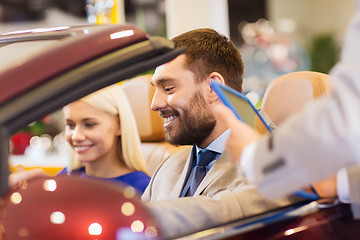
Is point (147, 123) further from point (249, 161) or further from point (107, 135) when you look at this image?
point (249, 161)

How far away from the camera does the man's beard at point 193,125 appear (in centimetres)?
182

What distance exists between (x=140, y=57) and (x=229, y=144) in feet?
0.80

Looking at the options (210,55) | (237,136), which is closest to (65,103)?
(237,136)

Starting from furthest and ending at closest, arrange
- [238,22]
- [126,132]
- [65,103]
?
[238,22] → [126,132] → [65,103]

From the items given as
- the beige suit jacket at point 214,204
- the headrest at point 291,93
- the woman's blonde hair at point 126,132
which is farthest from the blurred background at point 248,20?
the beige suit jacket at point 214,204

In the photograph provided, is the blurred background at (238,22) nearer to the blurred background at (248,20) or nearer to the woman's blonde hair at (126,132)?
the blurred background at (248,20)

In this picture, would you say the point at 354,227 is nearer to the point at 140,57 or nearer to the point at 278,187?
the point at 278,187

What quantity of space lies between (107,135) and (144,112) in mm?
279

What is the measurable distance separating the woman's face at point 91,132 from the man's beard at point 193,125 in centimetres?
57

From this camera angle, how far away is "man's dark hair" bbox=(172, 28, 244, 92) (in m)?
1.86

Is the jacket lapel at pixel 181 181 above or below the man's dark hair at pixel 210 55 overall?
below

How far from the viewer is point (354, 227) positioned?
1.22 meters

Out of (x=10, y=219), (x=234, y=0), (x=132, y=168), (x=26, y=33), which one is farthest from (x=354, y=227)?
(x=234, y=0)

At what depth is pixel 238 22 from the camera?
10945 millimetres
